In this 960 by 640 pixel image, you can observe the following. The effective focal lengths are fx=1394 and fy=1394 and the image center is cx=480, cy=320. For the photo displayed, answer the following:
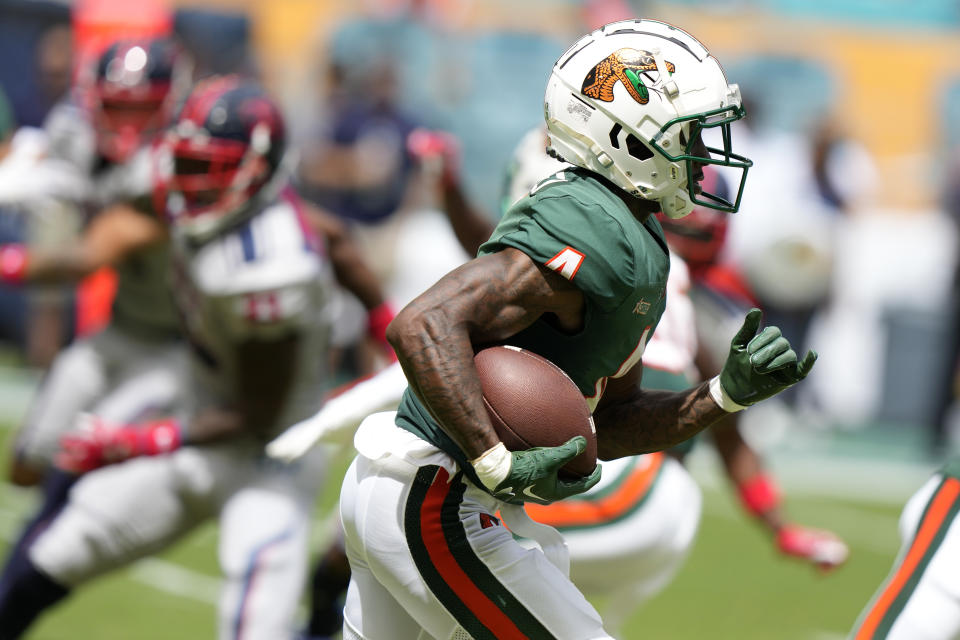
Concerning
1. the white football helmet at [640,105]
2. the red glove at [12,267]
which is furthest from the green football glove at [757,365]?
the red glove at [12,267]

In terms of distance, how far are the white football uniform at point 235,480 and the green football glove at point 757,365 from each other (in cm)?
156

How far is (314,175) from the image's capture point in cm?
1103

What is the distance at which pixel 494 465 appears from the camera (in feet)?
8.37

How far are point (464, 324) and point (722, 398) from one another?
2.26 feet

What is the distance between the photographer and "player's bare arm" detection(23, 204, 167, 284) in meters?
4.50

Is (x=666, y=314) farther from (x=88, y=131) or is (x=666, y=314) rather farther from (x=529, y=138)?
(x=88, y=131)

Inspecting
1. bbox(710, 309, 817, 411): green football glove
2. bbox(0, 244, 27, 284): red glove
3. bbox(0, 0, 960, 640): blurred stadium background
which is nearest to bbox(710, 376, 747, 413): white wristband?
bbox(710, 309, 817, 411): green football glove

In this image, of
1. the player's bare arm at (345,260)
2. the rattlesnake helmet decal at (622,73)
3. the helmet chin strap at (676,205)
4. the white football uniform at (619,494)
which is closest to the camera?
the rattlesnake helmet decal at (622,73)

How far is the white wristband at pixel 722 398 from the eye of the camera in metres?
2.95

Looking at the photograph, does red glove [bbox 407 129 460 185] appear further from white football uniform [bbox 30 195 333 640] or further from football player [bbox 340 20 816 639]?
football player [bbox 340 20 816 639]

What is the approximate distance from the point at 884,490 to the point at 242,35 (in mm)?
6775

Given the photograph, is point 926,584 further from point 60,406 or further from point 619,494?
point 60,406

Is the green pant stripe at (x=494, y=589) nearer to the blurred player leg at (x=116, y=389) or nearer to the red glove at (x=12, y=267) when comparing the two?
the blurred player leg at (x=116, y=389)

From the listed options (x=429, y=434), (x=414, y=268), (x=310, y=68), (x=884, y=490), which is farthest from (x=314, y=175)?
(x=429, y=434)
